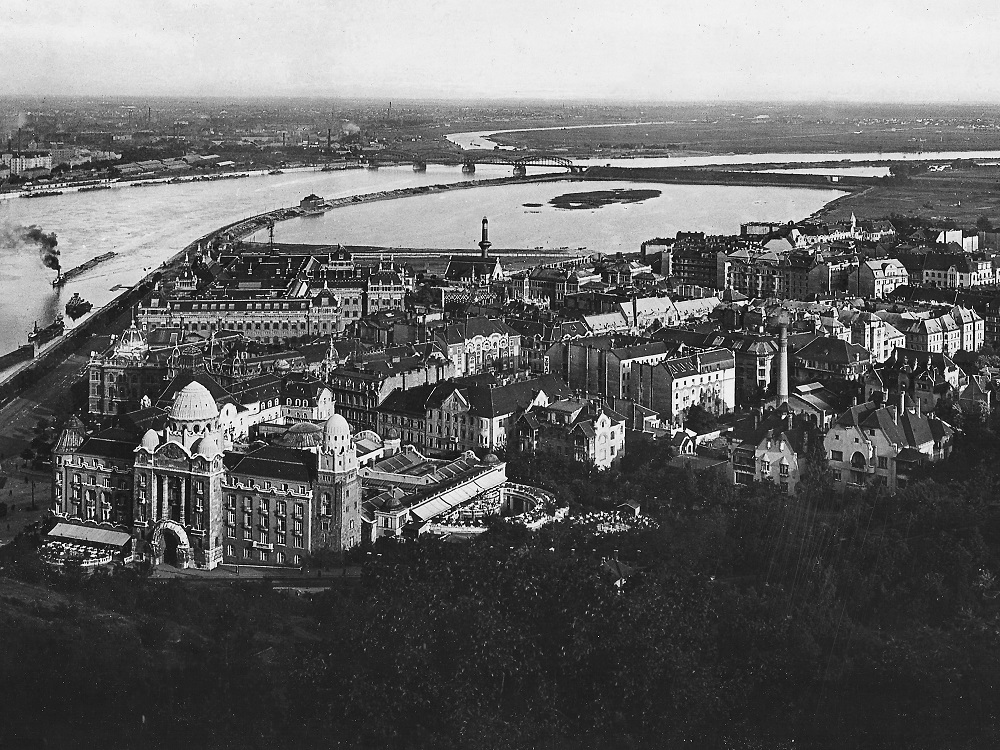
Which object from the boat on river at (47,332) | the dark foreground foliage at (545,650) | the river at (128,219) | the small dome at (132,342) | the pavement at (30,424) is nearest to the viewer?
the dark foreground foliage at (545,650)

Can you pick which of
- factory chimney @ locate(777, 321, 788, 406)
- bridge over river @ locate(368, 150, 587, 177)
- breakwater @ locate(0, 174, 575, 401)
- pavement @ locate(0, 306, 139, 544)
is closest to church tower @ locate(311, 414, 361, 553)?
pavement @ locate(0, 306, 139, 544)

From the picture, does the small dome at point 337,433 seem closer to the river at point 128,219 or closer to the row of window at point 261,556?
the row of window at point 261,556

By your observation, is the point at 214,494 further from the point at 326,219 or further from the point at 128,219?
the point at 326,219

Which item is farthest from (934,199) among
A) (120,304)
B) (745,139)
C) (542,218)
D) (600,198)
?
(745,139)

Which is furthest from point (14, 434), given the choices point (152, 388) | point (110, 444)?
point (110, 444)

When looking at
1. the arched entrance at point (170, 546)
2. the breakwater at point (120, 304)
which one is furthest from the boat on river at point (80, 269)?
the arched entrance at point (170, 546)

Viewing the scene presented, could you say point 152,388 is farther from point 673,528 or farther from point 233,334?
point 673,528
